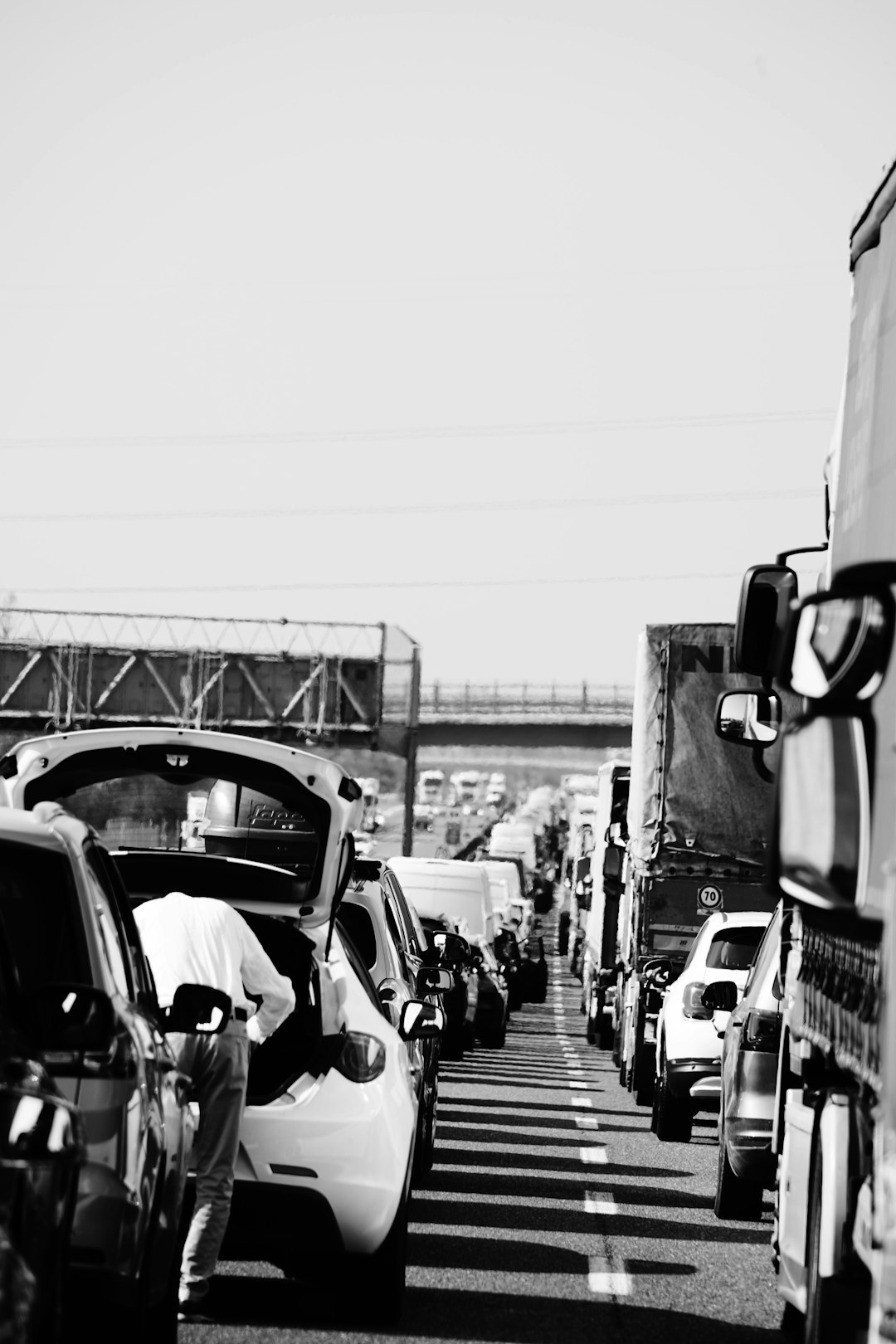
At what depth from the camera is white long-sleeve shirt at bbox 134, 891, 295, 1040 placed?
803cm

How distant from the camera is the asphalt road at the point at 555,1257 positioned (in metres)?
8.57

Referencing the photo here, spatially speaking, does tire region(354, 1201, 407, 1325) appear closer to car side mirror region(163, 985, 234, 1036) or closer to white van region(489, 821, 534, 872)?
car side mirror region(163, 985, 234, 1036)

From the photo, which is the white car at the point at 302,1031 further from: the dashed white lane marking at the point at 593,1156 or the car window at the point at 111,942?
the dashed white lane marking at the point at 593,1156

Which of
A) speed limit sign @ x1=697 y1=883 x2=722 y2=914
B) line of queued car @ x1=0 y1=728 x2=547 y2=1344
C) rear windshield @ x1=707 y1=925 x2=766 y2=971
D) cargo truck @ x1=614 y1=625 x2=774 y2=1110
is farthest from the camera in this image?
speed limit sign @ x1=697 y1=883 x2=722 y2=914

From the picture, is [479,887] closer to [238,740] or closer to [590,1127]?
[590,1127]

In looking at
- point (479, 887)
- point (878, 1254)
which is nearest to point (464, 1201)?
point (878, 1254)

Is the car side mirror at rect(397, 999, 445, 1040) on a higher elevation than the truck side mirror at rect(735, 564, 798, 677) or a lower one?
lower

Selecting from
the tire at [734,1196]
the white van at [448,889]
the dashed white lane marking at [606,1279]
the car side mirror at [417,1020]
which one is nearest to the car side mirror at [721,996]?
the tire at [734,1196]

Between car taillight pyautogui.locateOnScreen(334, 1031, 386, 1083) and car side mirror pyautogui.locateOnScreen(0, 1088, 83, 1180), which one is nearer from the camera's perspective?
car side mirror pyautogui.locateOnScreen(0, 1088, 83, 1180)

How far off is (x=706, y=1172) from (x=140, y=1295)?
893cm

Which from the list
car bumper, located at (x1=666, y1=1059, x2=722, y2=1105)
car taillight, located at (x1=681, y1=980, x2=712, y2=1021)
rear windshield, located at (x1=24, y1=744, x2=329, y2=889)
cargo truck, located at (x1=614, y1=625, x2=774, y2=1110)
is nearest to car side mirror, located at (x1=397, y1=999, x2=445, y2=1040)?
rear windshield, located at (x1=24, y1=744, x2=329, y2=889)

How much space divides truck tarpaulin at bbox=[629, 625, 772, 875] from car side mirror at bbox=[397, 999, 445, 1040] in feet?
35.7

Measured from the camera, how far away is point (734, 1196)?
12.1 m

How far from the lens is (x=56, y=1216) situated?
4.94m
